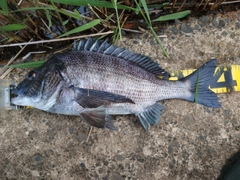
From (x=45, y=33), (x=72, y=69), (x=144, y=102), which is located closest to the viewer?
(x=72, y=69)

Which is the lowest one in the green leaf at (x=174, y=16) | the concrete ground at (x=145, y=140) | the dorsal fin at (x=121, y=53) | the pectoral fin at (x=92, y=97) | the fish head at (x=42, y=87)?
the concrete ground at (x=145, y=140)

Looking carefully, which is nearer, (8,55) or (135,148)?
(135,148)

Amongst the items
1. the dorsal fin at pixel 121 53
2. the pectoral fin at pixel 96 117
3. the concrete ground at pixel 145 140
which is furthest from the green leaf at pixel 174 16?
the pectoral fin at pixel 96 117

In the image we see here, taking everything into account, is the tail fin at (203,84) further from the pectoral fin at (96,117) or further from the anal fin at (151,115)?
the pectoral fin at (96,117)

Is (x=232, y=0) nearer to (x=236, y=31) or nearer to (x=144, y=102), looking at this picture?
(x=236, y=31)

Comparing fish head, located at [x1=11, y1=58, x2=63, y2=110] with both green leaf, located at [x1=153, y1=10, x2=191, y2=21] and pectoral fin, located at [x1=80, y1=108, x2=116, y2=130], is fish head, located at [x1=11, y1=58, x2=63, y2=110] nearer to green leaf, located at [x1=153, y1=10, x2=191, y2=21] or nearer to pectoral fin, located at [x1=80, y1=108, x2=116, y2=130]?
pectoral fin, located at [x1=80, y1=108, x2=116, y2=130]

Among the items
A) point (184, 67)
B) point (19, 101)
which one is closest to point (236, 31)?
point (184, 67)

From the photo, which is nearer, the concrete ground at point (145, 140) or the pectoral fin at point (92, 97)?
the pectoral fin at point (92, 97)
